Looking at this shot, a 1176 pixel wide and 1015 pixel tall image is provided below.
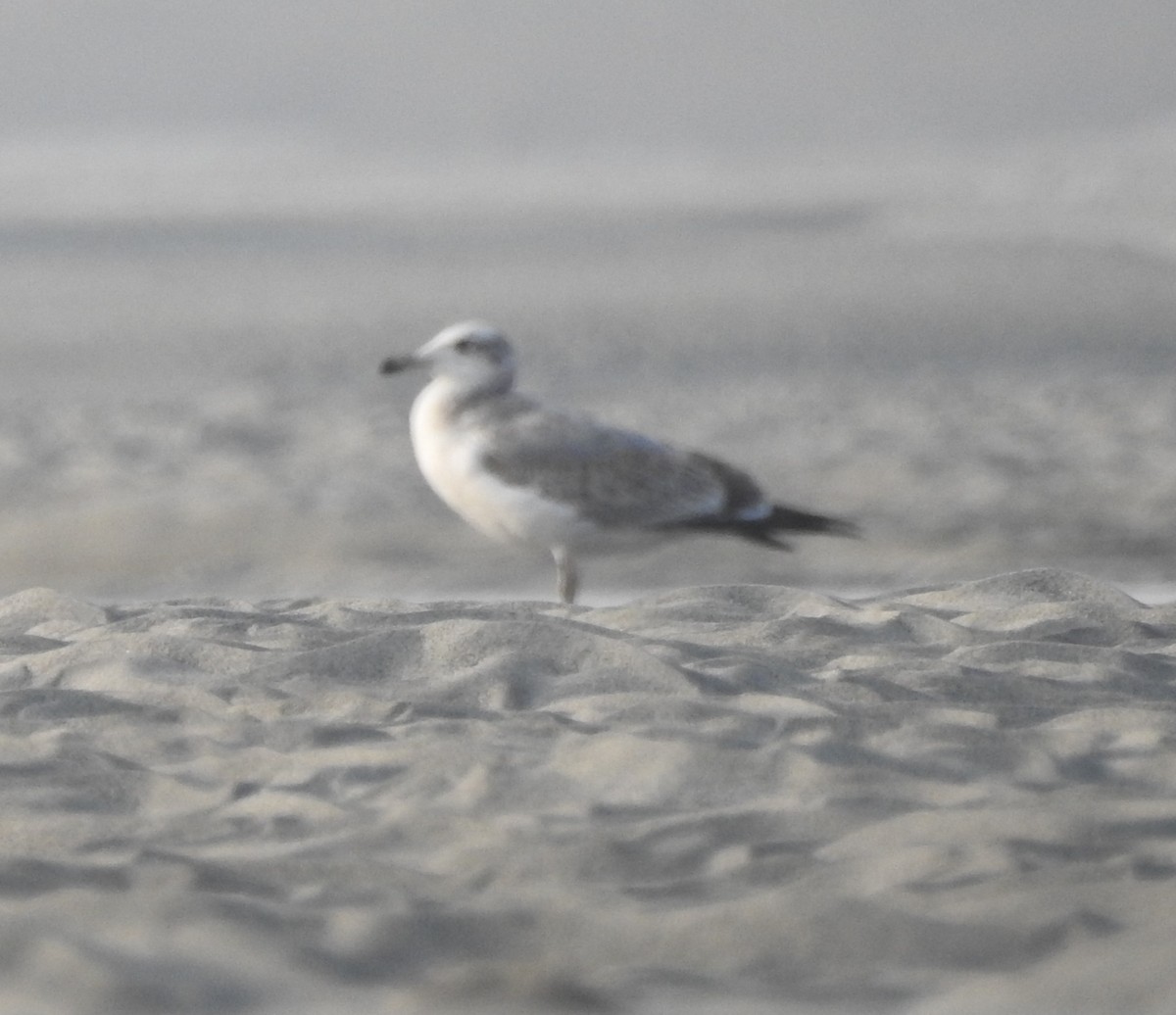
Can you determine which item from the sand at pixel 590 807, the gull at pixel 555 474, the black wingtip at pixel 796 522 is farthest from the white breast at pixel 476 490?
the black wingtip at pixel 796 522

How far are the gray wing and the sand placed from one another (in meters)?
0.47

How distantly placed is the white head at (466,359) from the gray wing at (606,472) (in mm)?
136

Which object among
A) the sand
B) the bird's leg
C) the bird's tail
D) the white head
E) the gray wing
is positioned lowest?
the sand

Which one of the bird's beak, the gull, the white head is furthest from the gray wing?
the bird's beak

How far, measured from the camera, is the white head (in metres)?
6.10

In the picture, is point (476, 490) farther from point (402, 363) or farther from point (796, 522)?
point (796, 522)

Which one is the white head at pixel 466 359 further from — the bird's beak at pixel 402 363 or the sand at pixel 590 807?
the sand at pixel 590 807

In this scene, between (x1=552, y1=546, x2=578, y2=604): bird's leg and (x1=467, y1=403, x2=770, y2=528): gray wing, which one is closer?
(x1=467, y1=403, x2=770, y2=528): gray wing

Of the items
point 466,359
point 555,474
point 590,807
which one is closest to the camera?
point 590,807

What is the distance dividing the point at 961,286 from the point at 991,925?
20848 mm

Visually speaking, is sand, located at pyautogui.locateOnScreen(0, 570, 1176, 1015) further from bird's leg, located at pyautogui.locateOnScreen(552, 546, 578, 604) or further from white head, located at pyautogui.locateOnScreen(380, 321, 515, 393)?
white head, located at pyautogui.locateOnScreen(380, 321, 515, 393)

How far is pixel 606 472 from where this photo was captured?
235 inches

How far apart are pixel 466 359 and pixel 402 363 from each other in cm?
18

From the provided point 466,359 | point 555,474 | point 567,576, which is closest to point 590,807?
point 555,474
